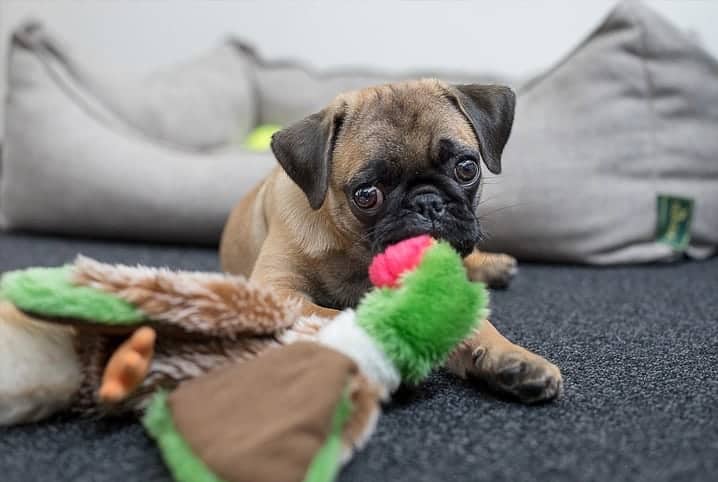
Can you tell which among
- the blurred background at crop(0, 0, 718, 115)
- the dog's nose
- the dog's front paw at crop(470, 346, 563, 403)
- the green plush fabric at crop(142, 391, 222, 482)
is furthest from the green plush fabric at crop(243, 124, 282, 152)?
the green plush fabric at crop(142, 391, 222, 482)

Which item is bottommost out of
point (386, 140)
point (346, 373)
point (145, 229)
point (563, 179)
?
point (145, 229)

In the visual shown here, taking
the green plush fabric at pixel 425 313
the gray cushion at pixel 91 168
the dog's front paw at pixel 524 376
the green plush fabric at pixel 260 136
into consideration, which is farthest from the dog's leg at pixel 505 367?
the green plush fabric at pixel 260 136

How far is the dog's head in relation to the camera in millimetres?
1855

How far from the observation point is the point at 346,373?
1195 mm

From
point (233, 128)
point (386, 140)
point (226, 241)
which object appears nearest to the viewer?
point (386, 140)

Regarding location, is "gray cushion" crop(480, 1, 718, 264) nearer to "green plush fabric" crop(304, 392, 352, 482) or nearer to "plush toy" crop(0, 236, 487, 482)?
"plush toy" crop(0, 236, 487, 482)

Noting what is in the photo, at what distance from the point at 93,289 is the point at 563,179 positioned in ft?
7.88

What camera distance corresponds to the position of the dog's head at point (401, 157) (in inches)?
73.0

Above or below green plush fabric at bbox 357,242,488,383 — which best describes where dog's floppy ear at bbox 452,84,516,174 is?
above

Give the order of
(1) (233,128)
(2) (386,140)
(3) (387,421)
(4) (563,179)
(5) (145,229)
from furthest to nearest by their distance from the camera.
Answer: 1. (1) (233,128)
2. (5) (145,229)
3. (4) (563,179)
4. (2) (386,140)
5. (3) (387,421)

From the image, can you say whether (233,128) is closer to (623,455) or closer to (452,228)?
(452,228)

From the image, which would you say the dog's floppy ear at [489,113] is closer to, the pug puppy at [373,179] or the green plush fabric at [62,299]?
the pug puppy at [373,179]

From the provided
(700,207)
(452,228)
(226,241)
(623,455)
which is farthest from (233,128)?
(623,455)

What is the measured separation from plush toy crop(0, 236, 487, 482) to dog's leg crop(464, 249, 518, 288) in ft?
4.12
